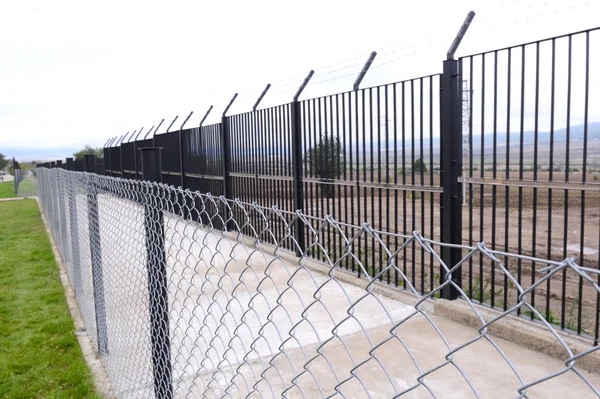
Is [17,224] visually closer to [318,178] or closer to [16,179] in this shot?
[318,178]

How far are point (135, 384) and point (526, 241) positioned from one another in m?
11.0

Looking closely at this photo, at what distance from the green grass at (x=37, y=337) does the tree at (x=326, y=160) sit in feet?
Answer: 12.5

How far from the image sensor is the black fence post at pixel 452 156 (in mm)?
5285

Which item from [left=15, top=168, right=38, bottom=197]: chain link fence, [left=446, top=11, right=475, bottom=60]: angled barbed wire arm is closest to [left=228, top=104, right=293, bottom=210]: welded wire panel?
[left=446, top=11, right=475, bottom=60]: angled barbed wire arm

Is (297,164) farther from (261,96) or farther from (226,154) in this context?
(226,154)

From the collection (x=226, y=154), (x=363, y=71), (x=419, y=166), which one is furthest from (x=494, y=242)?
(x=226, y=154)

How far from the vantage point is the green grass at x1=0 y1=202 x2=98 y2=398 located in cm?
439

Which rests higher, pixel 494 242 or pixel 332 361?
pixel 494 242

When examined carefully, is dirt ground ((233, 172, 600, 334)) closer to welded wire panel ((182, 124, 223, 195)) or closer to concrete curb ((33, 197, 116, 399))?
welded wire panel ((182, 124, 223, 195))

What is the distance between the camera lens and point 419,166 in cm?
626

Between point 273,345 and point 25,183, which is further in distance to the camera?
point 25,183

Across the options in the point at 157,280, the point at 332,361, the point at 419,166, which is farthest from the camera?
the point at 419,166

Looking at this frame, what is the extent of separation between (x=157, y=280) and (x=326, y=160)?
491 cm

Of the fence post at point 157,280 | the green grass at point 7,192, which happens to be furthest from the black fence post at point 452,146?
the green grass at point 7,192
